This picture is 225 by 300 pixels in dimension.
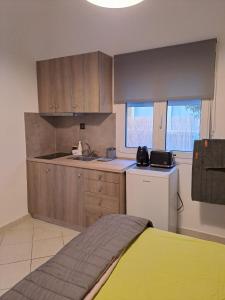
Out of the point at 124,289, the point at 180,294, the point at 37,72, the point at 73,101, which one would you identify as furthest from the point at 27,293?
the point at 37,72

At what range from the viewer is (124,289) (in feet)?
3.78

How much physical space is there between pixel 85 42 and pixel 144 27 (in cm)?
84

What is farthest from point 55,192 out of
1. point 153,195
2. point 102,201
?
point 153,195

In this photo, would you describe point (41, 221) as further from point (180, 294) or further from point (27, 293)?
point (180, 294)

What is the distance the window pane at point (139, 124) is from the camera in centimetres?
294

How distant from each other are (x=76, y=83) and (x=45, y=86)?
0.53 m

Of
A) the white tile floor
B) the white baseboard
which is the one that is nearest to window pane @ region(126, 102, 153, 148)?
the white tile floor

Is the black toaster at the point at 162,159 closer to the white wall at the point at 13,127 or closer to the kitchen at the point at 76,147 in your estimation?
the kitchen at the point at 76,147

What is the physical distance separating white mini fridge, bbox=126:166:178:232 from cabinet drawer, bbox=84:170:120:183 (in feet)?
0.43

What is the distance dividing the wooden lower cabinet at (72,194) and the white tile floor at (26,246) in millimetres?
154

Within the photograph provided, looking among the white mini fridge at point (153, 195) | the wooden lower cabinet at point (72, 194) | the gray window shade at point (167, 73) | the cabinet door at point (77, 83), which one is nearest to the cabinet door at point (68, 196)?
the wooden lower cabinet at point (72, 194)

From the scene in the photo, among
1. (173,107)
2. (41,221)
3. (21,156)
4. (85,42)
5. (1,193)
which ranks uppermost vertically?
(85,42)

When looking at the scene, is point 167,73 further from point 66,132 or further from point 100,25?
point 66,132

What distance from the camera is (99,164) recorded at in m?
2.78
